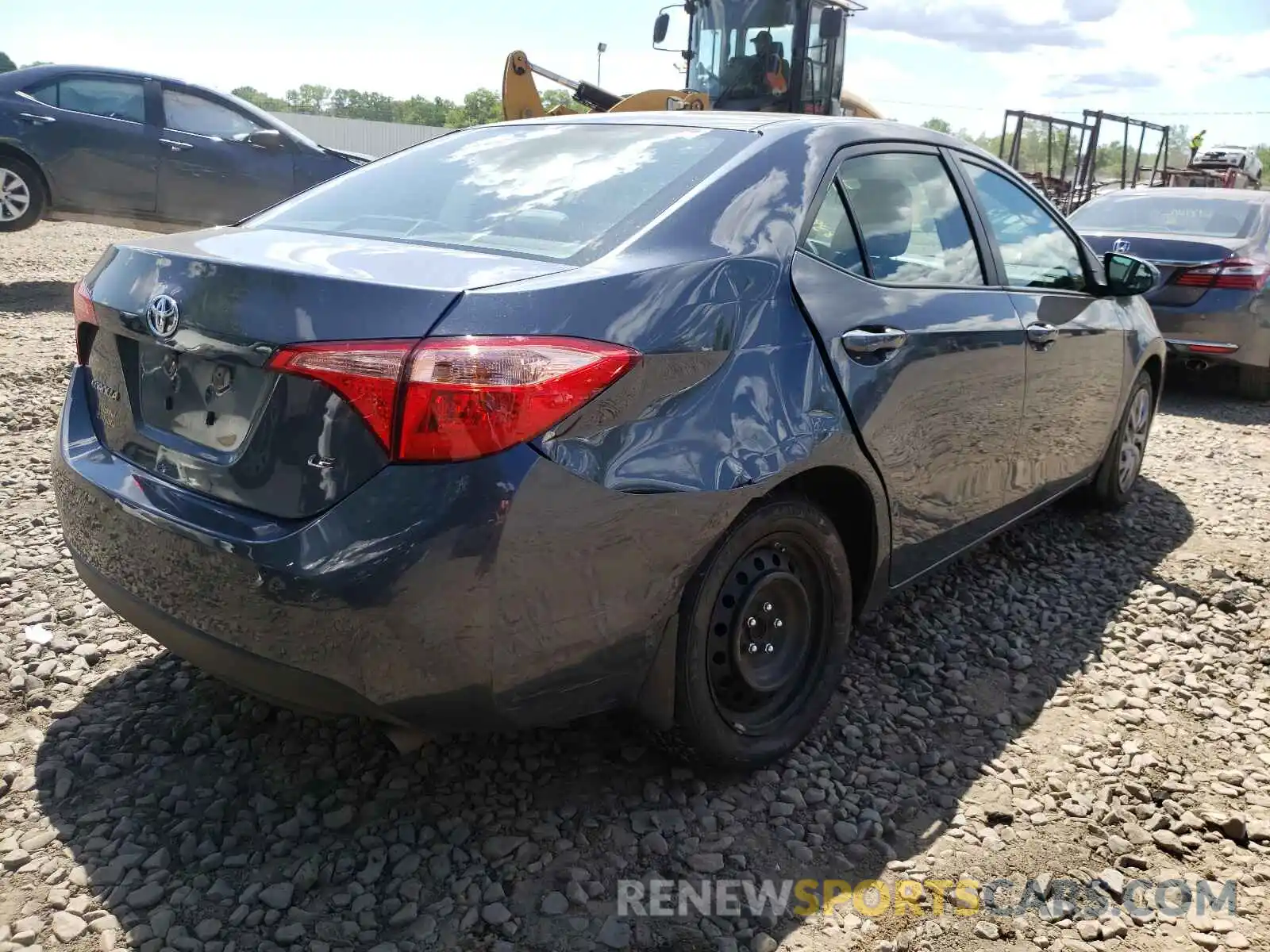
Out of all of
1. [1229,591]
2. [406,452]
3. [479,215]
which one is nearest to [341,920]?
[406,452]

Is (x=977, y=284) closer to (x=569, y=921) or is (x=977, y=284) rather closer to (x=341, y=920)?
(x=569, y=921)

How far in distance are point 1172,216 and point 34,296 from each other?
9.15 meters

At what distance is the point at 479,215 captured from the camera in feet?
8.40

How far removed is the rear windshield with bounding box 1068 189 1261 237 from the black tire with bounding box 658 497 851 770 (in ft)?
19.7

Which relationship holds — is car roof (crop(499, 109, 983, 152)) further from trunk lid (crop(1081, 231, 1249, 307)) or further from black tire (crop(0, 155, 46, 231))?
black tire (crop(0, 155, 46, 231))

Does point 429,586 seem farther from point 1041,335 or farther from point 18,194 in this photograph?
point 18,194

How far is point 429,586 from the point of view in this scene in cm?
190

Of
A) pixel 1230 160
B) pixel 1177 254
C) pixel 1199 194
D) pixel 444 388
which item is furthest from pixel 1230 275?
pixel 1230 160

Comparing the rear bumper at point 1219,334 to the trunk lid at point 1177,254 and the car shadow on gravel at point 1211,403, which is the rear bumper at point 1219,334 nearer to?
the trunk lid at point 1177,254

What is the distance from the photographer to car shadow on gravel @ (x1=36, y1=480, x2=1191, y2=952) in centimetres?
215

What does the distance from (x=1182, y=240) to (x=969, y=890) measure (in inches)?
260

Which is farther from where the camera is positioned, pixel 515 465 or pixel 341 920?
pixel 341 920

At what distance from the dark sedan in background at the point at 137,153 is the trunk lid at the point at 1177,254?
700 centimetres

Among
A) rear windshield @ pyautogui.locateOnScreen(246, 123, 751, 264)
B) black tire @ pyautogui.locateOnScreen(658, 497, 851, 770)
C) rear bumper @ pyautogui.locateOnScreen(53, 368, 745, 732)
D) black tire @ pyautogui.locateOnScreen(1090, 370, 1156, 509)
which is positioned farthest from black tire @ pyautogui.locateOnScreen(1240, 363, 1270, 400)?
rear bumper @ pyautogui.locateOnScreen(53, 368, 745, 732)
